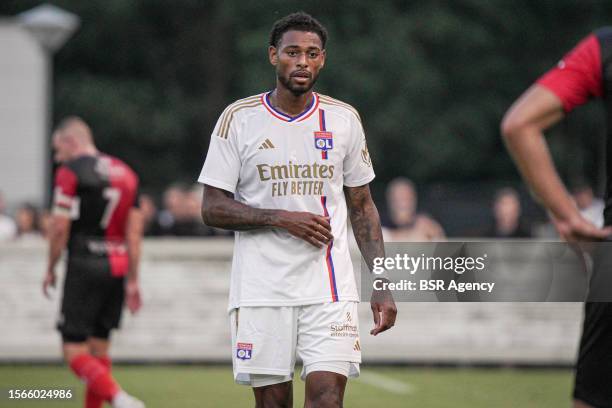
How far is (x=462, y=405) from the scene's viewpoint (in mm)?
12352

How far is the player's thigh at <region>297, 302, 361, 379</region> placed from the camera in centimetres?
623

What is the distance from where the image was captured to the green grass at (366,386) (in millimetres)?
12406

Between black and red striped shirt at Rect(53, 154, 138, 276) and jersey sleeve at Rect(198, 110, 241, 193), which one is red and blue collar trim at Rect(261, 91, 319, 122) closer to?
jersey sleeve at Rect(198, 110, 241, 193)

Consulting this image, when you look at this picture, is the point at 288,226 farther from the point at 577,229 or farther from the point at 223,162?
the point at 577,229

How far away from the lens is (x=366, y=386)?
14305 millimetres

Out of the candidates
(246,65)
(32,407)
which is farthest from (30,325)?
(246,65)

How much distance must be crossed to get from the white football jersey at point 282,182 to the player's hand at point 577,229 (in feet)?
7.47

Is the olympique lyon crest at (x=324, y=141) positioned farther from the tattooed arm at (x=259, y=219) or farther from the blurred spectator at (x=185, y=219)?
the blurred spectator at (x=185, y=219)

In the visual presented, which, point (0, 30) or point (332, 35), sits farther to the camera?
point (332, 35)

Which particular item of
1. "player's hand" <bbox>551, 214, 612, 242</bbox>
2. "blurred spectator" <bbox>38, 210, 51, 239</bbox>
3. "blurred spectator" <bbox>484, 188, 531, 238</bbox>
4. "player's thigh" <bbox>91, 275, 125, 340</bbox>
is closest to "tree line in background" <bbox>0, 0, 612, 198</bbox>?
"blurred spectator" <bbox>38, 210, 51, 239</bbox>

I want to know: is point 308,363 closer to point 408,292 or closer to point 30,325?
point 408,292

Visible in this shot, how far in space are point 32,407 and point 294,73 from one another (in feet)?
20.3

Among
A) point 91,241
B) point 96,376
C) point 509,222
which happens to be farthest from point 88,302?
point 509,222

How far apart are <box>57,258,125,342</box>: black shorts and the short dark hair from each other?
4.41 m
